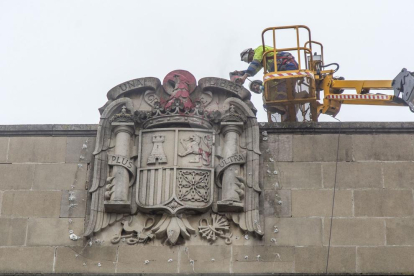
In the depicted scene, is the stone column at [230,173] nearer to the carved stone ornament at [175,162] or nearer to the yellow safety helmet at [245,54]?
the carved stone ornament at [175,162]

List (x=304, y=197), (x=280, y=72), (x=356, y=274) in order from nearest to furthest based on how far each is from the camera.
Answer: (x=356, y=274) → (x=304, y=197) → (x=280, y=72)

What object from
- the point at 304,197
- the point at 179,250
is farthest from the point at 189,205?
the point at 304,197

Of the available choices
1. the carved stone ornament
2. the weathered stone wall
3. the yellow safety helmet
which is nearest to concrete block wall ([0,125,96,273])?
the weathered stone wall

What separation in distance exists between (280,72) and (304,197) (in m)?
3.03

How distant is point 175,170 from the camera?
57.4 ft

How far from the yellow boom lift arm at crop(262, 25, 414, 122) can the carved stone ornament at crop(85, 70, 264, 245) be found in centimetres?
193

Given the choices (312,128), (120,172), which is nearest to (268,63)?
(312,128)

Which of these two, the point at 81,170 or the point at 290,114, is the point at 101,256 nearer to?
the point at 81,170

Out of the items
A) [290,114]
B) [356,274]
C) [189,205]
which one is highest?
[290,114]

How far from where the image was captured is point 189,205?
17281 millimetres

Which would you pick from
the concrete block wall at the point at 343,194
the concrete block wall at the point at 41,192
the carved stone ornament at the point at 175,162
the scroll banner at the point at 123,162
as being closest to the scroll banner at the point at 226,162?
the carved stone ornament at the point at 175,162

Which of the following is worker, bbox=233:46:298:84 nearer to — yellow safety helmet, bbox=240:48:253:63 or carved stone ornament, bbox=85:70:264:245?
yellow safety helmet, bbox=240:48:253:63

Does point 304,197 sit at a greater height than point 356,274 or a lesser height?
greater

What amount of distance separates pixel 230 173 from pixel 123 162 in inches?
66.5
